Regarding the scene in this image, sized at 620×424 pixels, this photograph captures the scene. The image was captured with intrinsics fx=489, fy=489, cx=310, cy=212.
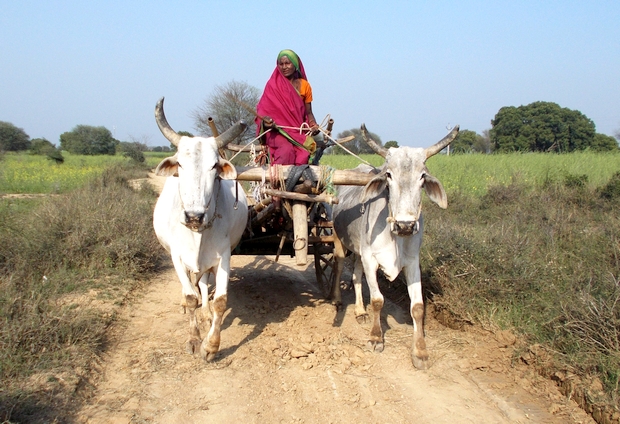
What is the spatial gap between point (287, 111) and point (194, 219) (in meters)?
2.24

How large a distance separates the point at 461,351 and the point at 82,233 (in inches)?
197

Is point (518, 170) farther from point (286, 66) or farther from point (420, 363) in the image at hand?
point (420, 363)

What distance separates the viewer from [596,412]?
124 inches

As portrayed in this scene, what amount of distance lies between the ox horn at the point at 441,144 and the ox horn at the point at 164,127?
2.06 metres

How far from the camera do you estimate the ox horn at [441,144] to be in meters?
4.05

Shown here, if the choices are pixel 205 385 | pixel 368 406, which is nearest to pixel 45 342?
pixel 205 385

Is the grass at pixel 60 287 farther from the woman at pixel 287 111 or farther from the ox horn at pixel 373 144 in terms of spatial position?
the ox horn at pixel 373 144

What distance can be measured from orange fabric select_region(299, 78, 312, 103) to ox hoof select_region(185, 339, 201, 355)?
115 inches

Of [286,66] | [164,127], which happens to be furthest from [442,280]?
[164,127]


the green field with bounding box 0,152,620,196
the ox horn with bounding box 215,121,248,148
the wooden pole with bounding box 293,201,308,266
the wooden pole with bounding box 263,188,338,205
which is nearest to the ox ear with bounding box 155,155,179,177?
the ox horn with bounding box 215,121,248,148

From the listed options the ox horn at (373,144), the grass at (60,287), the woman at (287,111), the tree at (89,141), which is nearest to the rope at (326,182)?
the ox horn at (373,144)

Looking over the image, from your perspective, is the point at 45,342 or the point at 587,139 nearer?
the point at 45,342

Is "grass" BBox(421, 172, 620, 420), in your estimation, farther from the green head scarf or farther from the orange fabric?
the green head scarf

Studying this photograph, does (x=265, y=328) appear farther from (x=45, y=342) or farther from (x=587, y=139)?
(x=587, y=139)
